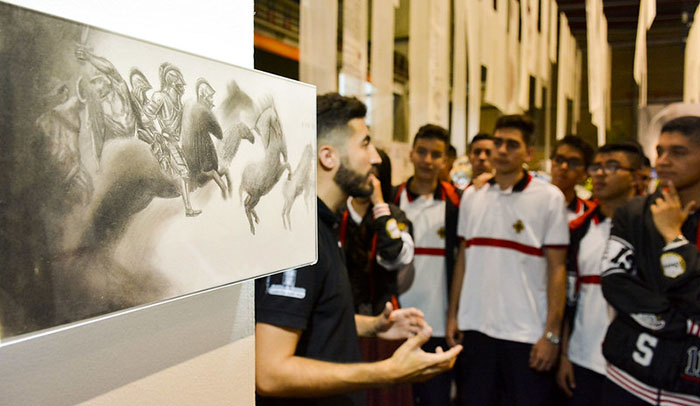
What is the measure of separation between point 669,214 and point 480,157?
1506 millimetres

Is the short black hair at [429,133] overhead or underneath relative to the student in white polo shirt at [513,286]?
overhead

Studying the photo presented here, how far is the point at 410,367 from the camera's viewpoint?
1.00 m

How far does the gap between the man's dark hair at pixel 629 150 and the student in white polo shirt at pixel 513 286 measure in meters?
0.30

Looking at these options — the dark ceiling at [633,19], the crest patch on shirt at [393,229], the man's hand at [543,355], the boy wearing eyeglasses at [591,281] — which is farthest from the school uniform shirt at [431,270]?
the dark ceiling at [633,19]

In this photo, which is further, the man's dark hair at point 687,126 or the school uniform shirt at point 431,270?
the school uniform shirt at point 431,270

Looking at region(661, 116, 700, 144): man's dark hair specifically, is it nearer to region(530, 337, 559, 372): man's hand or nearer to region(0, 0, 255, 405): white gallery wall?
region(530, 337, 559, 372): man's hand

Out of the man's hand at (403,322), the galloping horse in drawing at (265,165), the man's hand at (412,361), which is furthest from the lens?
the man's hand at (403,322)

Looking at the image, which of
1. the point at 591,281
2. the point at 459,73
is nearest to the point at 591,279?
the point at 591,281

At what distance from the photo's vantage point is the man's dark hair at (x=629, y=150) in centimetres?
231

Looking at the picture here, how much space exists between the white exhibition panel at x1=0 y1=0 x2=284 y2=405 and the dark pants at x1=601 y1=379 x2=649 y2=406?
4.78 feet

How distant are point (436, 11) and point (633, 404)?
1791 mm

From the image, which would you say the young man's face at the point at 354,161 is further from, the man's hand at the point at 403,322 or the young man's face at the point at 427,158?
the young man's face at the point at 427,158

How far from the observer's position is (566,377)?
7.63 feet

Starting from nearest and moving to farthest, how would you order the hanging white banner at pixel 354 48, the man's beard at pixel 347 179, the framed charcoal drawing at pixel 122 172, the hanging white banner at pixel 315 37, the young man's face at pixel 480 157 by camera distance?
1. the framed charcoal drawing at pixel 122 172
2. the man's beard at pixel 347 179
3. the hanging white banner at pixel 315 37
4. the hanging white banner at pixel 354 48
5. the young man's face at pixel 480 157
